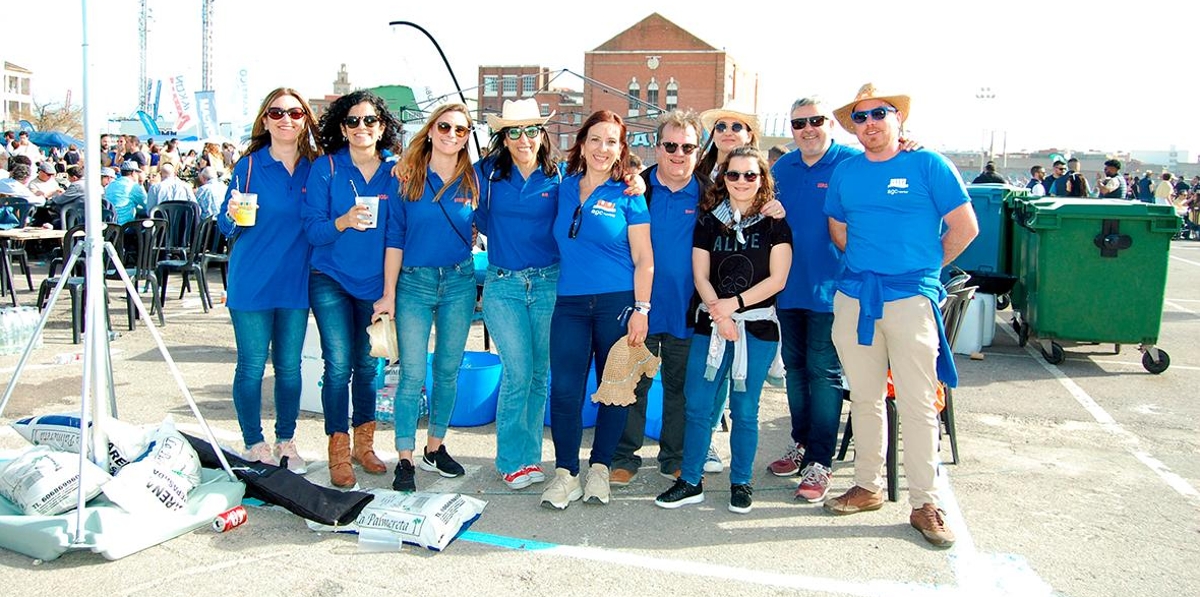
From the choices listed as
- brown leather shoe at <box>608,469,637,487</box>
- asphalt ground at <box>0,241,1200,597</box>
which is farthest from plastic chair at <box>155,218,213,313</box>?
brown leather shoe at <box>608,469,637,487</box>

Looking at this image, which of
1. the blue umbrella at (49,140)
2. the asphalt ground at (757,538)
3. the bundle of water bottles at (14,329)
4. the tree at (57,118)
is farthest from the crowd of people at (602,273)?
the tree at (57,118)

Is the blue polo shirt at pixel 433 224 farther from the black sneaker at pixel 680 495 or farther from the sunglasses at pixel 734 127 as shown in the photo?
the black sneaker at pixel 680 495

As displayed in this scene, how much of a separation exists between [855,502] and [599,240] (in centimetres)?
174

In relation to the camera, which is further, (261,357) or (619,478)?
(619,478)

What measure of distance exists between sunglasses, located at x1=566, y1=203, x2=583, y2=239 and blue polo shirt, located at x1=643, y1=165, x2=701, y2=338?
15.0 inches

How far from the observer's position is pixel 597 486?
14.3ft

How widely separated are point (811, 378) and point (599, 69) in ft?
258

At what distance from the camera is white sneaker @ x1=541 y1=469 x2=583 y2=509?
4262 millimetres

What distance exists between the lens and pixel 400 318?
4441 mm

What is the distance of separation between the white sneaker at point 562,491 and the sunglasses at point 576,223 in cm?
115

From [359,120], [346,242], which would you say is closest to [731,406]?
[346,242]

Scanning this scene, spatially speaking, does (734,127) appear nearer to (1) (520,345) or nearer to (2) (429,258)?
(1) (520,345)

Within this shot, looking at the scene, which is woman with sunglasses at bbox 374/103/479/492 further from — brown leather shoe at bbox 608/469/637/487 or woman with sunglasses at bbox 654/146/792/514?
woman with sunglasses at bbox 654/146/792/514

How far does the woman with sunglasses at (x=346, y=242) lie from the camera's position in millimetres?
4336
